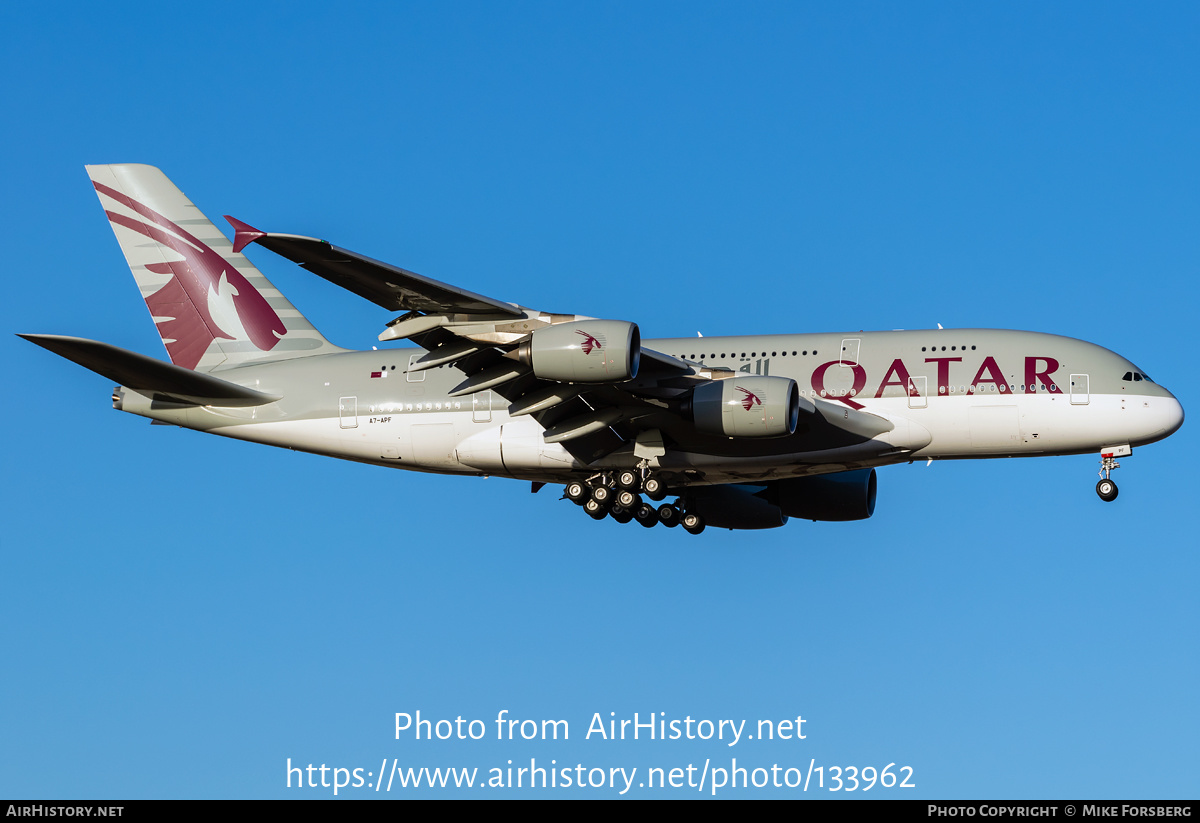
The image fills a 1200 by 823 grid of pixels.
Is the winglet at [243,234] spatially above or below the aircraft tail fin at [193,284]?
below

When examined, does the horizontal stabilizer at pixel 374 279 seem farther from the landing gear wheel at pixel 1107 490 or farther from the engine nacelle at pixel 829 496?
the landing gear wheel at pixel 1107 490

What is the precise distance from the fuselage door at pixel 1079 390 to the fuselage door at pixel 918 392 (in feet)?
10.9

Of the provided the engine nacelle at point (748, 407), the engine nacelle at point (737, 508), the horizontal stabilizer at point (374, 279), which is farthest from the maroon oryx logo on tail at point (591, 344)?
the engine nacelle at point (737, 508)

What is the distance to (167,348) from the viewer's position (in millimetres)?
39875

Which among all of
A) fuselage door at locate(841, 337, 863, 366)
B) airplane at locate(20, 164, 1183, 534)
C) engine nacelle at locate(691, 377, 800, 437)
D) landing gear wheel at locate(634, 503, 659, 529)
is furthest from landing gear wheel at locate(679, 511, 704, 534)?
fuselage door at locate(841, 337, 863, 366)

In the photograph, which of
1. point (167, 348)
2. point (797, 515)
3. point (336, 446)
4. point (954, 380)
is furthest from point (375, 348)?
point (954, 380)

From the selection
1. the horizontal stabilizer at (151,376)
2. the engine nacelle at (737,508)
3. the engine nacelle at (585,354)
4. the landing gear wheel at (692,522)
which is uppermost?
the horizontal stabilizer at (151,376)

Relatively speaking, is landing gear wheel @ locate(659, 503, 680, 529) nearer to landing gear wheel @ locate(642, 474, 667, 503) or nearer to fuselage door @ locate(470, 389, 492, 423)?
landing gear wheel @ locate(642, 474, 667, 503)

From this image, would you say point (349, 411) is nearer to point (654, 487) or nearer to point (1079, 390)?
point (654, 487)

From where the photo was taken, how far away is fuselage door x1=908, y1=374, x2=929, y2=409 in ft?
109

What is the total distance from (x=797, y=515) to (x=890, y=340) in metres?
7.21

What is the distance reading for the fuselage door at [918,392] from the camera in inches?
1314

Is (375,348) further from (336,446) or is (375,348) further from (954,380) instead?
(954,380)

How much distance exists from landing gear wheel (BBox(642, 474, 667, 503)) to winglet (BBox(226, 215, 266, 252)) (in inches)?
490
